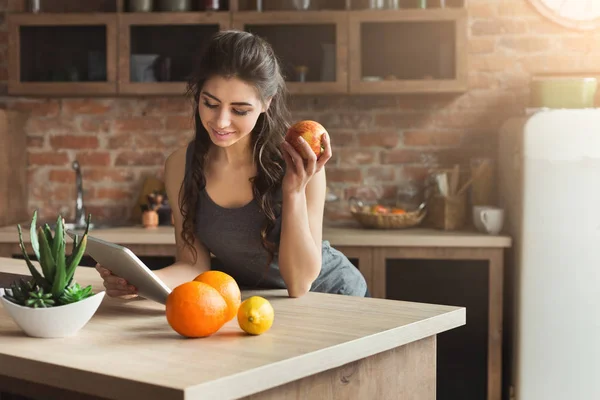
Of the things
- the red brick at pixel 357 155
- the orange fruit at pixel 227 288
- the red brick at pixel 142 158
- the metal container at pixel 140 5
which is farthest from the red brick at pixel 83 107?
the orange fruit at pixel 227 288

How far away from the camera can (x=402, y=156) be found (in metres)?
3.99

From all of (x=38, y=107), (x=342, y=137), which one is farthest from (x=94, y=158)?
(x=342, y=137)

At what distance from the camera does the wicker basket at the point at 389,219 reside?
3561 mm

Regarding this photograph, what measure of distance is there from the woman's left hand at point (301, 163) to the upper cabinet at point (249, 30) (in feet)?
6.23

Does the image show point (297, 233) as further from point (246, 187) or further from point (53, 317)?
point (53, 317)

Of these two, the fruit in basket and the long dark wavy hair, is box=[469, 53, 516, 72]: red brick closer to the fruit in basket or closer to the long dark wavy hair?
the fruit in basket

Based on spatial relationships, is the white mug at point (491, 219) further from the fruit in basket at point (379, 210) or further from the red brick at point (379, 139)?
the red brick at point (379, 139)

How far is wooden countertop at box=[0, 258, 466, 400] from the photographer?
45.1 inches

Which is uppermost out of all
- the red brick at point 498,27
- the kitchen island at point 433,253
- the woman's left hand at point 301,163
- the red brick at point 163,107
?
the red brick at point 498,27

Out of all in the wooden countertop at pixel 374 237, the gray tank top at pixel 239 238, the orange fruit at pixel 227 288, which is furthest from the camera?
the wooden countertop at pixel 374 237

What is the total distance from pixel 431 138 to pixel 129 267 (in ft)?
8.60

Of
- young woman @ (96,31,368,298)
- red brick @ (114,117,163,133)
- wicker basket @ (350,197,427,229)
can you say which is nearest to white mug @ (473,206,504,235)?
wicker basket @ (350,197,427,229)

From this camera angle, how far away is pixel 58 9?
4078 mm

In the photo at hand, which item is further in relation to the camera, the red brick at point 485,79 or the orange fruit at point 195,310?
the red brick at point 485,79
